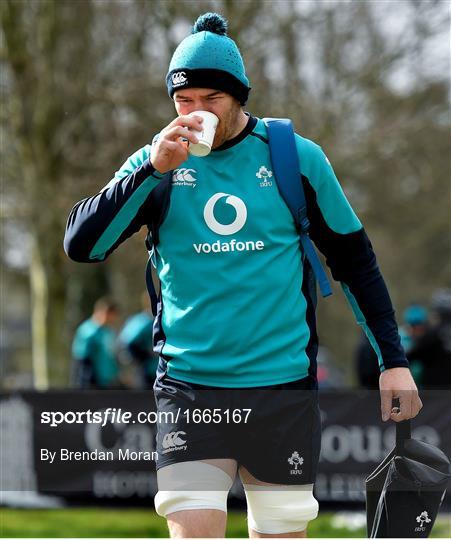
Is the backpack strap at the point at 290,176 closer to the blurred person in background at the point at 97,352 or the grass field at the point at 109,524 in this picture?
the grass field at the point at 109,524

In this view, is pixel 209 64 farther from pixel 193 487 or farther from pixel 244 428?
pixel 193 487

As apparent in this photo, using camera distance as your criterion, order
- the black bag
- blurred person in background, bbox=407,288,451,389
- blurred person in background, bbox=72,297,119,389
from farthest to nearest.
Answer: blurred person in background, bbox=72,297,119,389 < blurred person in background, bbox=407,288,451,389 < the black bag

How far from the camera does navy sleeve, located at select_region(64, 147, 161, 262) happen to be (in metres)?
3.93

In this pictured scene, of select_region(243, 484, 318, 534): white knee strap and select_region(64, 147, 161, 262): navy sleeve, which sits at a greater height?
select_region(64, 147, 161, 262): navy sleeve

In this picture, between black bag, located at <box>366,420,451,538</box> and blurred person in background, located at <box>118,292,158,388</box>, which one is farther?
blurred person in background, located at <box>118,292,158,388</box>

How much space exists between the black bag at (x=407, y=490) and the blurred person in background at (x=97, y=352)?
934cm

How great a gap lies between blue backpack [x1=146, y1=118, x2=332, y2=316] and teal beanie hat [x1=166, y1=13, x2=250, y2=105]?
19 cm

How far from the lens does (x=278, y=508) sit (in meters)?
4.06

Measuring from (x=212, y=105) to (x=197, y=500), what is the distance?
1.32m

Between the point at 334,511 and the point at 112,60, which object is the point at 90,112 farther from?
the point at 334,511

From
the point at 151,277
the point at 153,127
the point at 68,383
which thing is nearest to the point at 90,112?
the point at 153,127

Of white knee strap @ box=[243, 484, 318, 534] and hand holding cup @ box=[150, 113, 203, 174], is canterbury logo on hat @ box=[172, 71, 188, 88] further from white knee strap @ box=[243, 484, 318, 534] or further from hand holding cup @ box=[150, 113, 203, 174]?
white knee strap @ box=[243, 484, 318, 534]

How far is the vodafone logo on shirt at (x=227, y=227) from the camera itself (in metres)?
4.04

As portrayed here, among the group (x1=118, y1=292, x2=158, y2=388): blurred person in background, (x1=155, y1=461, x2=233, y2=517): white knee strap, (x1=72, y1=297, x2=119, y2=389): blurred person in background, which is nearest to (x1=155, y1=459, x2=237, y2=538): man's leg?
(x1=155, y1=461, x2=233, y2=517): white knee strap
